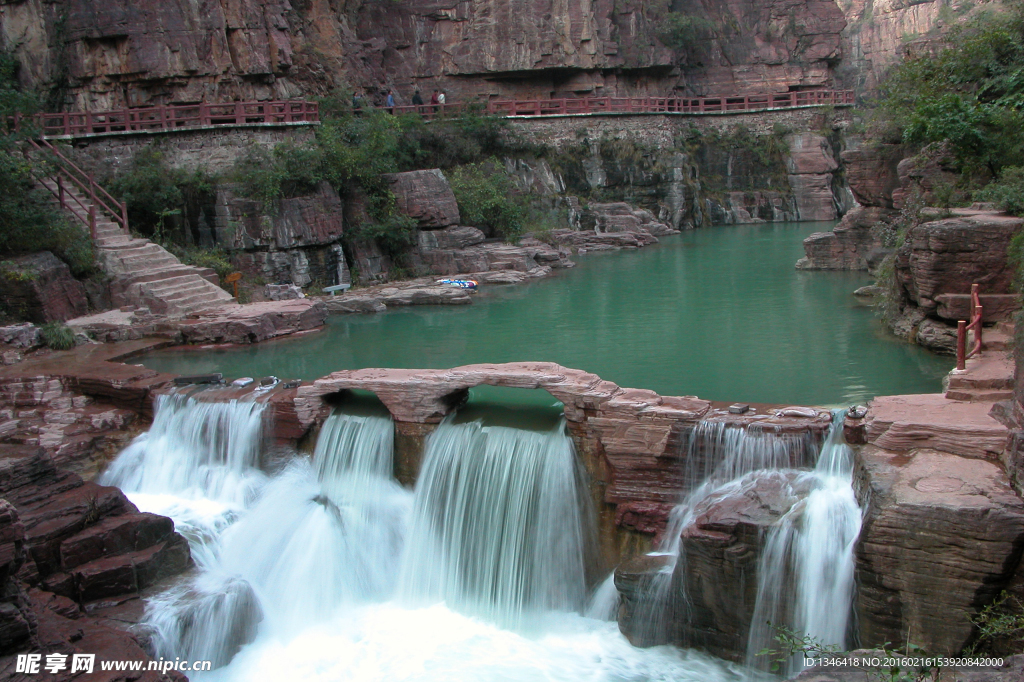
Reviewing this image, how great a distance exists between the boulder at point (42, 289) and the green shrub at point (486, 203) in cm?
1170

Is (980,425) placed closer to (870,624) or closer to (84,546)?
(870,624)

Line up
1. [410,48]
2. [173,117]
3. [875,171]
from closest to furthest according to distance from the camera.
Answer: [875,171] → [173,117] → [410,48]

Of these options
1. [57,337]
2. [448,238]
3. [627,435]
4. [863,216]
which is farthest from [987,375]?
[448,238]

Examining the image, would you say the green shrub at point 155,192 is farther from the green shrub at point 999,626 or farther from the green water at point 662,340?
the green shrub at point 999,626

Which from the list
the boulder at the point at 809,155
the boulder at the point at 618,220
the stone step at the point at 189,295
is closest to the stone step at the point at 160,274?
the stone step at the point at 189,295

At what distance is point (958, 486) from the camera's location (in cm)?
659

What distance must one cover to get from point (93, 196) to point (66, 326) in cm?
470

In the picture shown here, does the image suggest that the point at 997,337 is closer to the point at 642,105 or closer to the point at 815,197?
the point at 642,105

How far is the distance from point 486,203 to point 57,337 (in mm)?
13859

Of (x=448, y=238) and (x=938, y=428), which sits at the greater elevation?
(x=448, y=238)

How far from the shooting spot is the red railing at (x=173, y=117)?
70.8 ft

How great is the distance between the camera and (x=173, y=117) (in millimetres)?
22438

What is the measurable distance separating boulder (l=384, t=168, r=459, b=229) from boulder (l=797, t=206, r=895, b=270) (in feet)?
31.4

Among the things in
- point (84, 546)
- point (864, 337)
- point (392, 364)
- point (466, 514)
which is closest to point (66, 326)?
point (392, 364)
